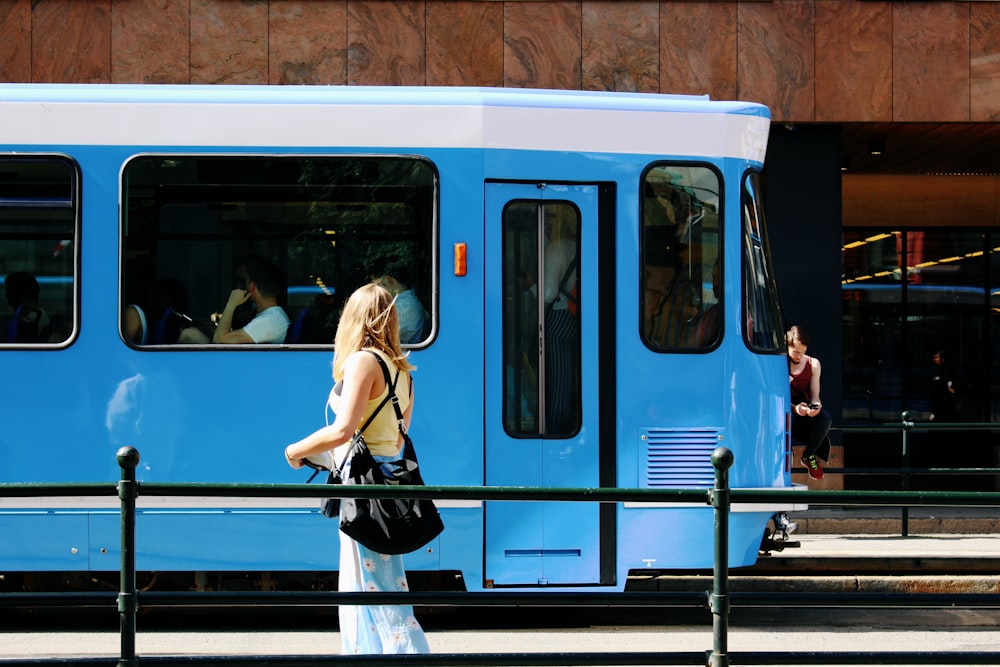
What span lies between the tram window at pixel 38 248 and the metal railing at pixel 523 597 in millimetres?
2914

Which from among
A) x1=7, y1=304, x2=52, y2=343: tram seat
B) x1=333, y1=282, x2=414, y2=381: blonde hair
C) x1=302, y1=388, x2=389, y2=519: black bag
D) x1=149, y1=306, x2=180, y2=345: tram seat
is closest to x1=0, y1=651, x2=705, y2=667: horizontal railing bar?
x1=302, y1=388, x2=389, y2=519: black bag

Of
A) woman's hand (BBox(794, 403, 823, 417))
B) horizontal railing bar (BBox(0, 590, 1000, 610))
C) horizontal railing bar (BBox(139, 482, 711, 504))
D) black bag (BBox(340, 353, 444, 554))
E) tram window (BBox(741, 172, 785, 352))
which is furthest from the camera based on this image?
woman's hand (BBox(794, 403, 823, 417))

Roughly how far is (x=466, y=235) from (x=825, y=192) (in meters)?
6.92

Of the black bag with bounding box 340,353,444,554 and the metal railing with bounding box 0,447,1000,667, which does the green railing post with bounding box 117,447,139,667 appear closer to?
the metal railing with bounding box 0,447,1000,667

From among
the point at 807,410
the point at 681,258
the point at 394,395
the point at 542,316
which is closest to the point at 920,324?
the point at 807,410

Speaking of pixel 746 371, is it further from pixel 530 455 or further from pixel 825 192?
pixel 825 192

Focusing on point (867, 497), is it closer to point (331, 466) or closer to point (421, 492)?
point (421, 492)

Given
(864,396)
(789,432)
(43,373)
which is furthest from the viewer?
(864,396)

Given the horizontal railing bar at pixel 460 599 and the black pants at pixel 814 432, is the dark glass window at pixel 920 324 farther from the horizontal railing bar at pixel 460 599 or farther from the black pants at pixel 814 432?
the horizontal railing bar at pixel 460 599

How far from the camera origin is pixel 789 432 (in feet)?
25.0

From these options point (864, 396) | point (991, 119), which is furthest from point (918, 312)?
point (991, 119)

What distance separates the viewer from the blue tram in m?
6.92

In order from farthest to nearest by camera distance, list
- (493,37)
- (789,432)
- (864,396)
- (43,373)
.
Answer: (864,396), (493,37), (789,432), (43,373)

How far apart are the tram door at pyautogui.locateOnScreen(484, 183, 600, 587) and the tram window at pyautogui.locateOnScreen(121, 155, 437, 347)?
1.47 feet
